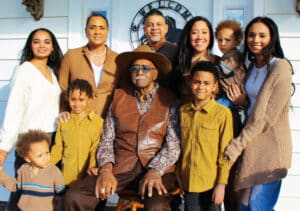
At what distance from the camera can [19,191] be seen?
2646mm

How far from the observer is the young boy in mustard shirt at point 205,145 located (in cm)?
243

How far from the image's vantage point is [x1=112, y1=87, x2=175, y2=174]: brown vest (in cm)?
263

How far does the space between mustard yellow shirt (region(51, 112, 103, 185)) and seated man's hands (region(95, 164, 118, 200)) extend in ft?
0.72

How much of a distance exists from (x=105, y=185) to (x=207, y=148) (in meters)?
0.63

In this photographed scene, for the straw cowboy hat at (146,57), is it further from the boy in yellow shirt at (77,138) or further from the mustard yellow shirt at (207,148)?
the mustard yellow shirt at (207,148)

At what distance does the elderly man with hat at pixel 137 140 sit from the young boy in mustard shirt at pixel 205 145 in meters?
0.12

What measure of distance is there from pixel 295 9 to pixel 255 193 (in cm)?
178

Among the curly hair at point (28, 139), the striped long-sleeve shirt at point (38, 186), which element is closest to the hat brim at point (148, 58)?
the curly hair at point (28, 139)

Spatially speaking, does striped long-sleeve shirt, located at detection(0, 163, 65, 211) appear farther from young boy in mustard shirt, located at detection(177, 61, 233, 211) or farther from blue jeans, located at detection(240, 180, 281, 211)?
blue jeans, located at detection(240, 180, 281, 211)

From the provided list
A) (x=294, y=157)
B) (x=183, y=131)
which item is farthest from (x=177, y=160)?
(x=294, y=157)

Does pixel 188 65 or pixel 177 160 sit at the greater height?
pixel 188 65

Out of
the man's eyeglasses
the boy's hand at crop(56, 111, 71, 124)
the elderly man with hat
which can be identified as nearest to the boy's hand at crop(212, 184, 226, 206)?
the elderly man with hat

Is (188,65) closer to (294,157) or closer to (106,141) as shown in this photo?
(106,141)

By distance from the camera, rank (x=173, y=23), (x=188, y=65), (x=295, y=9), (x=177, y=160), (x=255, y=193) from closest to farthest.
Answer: (x=255, y=193)
(x=177, y=160)
(x=188, y=65)
(x=295, y=9)
(x=173, y=23)
